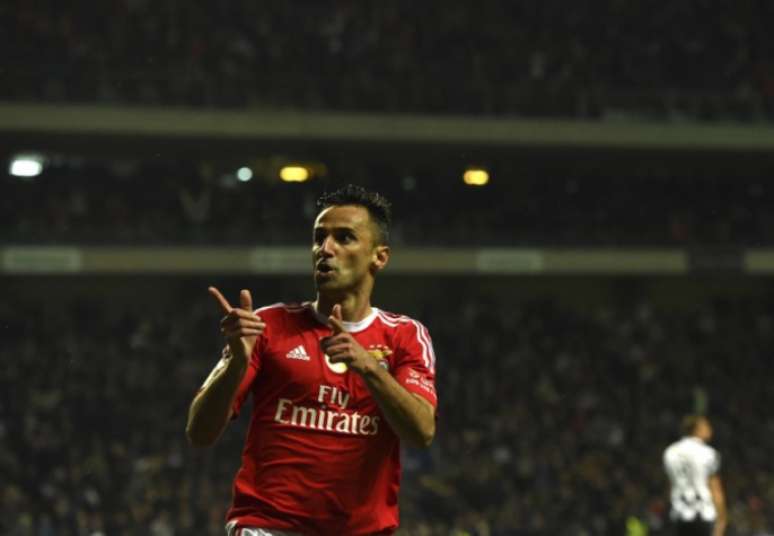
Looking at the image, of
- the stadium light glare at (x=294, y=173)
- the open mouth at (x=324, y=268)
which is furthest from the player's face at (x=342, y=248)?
the stadium light glare at (x=294, y=173)

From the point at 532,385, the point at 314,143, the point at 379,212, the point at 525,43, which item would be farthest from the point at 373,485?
the point at 525,43

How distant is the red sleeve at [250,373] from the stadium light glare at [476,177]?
21.6 m

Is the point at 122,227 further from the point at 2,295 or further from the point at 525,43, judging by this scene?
the point at 525,43

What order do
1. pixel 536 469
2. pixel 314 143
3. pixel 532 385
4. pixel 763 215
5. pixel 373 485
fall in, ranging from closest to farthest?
pixel 373 485
pixel 536 469
pixel 532 385
pixel 314 143
pixel 763 215

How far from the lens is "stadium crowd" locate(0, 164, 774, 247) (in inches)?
909

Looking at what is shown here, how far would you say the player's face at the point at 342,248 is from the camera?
14.7 feet

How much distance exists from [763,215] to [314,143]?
30.0 feet

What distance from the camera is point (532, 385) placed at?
22.9 metres

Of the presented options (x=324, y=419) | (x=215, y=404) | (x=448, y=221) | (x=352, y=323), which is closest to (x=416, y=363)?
(x=352, y=323)

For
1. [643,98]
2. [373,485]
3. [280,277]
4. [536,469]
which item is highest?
[643,98]

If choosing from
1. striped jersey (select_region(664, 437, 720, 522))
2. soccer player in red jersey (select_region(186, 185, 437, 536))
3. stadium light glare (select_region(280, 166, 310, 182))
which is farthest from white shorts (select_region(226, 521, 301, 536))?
stadium light glare (select_region(280, 166, 310, 182))

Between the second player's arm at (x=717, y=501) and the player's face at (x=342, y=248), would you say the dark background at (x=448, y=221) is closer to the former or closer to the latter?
the second player's arm at (x=717, y=501)

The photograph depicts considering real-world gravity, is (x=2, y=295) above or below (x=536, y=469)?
above

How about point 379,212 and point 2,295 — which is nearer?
point 379,212
